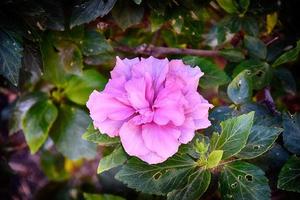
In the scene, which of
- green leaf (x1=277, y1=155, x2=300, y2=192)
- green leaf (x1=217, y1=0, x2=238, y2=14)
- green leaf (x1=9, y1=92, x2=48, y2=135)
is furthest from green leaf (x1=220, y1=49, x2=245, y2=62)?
green leaf (x1=9, y1=92, x2=48, y2=135)

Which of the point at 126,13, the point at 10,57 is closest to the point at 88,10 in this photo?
the point at 126,13

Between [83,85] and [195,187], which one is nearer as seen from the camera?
[195,187]

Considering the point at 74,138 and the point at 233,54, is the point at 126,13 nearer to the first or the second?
the point at 233,54

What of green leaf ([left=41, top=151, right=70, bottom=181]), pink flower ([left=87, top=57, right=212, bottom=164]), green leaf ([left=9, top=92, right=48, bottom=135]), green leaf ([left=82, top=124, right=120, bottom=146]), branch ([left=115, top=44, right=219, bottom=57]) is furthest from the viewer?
green leaf ([left=41, top=151, right=70, bottom=181])

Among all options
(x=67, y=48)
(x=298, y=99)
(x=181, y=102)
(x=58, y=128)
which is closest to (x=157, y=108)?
(x=181, y=102)

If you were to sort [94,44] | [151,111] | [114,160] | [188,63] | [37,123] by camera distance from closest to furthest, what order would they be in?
[151,111], [114,160], [188,63], [94,44], [37,123]

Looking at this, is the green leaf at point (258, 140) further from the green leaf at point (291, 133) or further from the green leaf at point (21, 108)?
the green leaf at point (21, 108)

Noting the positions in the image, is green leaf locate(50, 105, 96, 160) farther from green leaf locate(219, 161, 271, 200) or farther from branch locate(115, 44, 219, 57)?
green leaf locate(219, 161, 271, 200)

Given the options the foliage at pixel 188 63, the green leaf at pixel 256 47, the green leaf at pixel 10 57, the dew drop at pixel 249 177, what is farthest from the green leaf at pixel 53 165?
the dew drop at pixel 249 177
